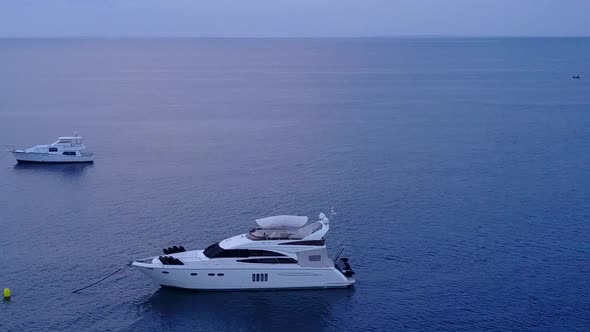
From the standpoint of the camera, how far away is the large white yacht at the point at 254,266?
194ft

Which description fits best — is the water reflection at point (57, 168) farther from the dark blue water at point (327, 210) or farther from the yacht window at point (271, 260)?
the yacht window at point (271, 260)

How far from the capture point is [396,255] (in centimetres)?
6769

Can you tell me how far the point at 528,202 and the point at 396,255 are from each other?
26355 mm

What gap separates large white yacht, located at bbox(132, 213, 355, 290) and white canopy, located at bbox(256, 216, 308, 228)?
0.68 ft

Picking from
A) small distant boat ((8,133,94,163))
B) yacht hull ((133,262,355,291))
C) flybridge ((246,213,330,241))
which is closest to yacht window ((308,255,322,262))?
yacht hull ((133,262,355,291))

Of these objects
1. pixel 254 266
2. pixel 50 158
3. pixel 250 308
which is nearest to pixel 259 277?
pixel 254 266

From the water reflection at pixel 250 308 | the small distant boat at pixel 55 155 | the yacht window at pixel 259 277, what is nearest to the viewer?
the water reflection at pixel 250 308

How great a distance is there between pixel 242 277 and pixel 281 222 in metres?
5.89

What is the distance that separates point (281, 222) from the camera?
201 feet

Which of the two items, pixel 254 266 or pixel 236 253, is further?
pixel 236 253

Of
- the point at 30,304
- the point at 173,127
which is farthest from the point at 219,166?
the point at 30,304

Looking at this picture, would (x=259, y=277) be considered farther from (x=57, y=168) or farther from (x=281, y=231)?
(x=57, y=168)

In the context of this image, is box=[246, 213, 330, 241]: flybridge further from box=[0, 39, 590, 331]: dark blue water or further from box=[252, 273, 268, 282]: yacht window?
box=[0, 39, 590, 331]: dark blue water

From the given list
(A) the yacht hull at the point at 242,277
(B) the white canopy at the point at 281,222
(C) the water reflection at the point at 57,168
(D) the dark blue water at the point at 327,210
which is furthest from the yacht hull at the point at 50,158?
(B) the white canopy at the point at 281,222
